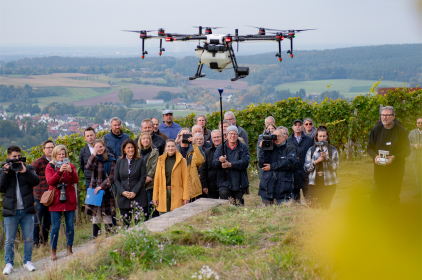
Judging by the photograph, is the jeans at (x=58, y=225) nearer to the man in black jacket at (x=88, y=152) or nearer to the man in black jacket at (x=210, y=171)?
the man in black jacket at (x=88, y=152)

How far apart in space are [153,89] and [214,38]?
3355 centimetres

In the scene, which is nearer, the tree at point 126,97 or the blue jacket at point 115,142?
the blue jacket at point 115,142

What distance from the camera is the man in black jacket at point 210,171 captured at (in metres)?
7.64

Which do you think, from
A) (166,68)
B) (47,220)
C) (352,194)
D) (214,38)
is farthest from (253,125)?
(166,68)

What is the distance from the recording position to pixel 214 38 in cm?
899

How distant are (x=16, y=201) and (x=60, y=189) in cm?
71

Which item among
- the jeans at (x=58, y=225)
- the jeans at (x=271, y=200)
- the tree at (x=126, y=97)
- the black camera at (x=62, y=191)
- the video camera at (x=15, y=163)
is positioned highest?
the tree at (x=126, y=97)

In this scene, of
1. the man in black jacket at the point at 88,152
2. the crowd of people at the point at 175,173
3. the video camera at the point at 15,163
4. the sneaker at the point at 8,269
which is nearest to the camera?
the sneaker at the point at 8,269

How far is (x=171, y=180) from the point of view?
23.3 ft

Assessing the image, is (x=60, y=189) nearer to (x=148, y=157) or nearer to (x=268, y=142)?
(x=148, y=157)

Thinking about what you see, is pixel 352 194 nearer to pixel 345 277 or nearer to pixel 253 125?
pixel 345 277

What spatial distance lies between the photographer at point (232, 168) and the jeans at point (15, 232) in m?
3.26

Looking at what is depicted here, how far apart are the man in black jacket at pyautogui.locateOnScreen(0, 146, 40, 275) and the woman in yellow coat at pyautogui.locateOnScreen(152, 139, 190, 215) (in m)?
2.05

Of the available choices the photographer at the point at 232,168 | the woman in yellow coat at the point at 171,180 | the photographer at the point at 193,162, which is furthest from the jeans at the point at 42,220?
the photographer at the point at 232,168
